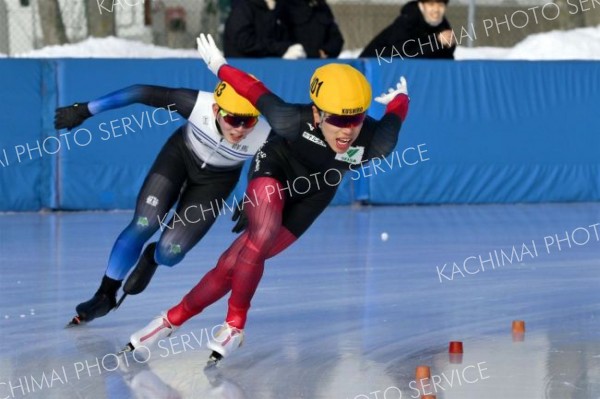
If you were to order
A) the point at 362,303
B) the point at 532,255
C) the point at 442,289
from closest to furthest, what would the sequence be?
the point at 362,303 < the point at 442,289 < the point at 532,255

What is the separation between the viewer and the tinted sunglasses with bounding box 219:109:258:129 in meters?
5.72

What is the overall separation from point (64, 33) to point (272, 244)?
24.7ft

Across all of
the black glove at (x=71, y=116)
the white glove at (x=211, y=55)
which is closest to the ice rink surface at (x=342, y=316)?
the black glove at (x=71, y=116)

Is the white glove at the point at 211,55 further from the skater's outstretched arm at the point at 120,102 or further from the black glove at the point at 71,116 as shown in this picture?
the black glove at the point at 71,116

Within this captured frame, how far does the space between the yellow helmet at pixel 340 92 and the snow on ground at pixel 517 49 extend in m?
7.54

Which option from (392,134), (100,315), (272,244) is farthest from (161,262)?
(392,134)

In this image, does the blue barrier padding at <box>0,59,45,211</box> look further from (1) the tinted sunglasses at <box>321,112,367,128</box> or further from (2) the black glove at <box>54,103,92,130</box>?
(1) the tinted sunglasses at <box>321,112,367,128</box>

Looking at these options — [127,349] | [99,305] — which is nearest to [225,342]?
[127,349]

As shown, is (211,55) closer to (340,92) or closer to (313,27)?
(340,92)

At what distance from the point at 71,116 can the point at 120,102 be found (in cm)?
25

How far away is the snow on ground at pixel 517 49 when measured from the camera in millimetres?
12562

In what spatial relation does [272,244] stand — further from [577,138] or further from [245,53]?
[577,138]

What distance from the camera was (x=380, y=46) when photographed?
38.0ft

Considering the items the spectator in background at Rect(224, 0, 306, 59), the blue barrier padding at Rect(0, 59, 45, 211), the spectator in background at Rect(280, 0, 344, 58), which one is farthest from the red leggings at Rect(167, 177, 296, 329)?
the spectator in background at Rect(280, 0, 344, 58)
